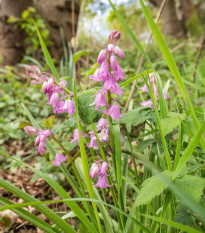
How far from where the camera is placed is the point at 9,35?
3.74 metres

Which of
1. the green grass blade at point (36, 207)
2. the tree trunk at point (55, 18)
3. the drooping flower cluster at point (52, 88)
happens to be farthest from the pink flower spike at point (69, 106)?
the tree trunk at point (55, 18)

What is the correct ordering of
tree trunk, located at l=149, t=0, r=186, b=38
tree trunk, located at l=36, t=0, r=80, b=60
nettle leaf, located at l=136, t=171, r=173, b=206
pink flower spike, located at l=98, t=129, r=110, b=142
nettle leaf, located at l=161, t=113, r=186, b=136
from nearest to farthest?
nettle leaf, located at l=136, t=171, r=173, b=206 < nettle leaf, located at l=161, t=113, r=186, b=136 < pink flower spike, located at l=98, t=129, r=110, b=142 < tree trunk, located at l=36, t=0, r=80, b=60 < tree trunk, located at l=149, t=0, r=186, b=38

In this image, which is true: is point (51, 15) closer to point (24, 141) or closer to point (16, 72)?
point (16, 72)

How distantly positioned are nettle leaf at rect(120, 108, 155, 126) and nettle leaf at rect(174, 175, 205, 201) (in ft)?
0.83

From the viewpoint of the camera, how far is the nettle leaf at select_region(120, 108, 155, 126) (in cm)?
73

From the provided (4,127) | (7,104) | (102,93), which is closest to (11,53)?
(7,104)

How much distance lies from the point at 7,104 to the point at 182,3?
7.83m

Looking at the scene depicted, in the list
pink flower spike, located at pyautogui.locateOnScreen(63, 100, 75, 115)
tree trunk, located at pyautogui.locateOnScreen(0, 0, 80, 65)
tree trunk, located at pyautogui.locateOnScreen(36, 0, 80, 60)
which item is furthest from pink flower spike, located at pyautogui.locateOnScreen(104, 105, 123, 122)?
tree trunk, located at pyautogui.locateOnScreen(36, 0, 80, 60)

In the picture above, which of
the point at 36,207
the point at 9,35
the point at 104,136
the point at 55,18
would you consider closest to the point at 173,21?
the point at 55,18

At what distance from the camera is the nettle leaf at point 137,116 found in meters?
0.73

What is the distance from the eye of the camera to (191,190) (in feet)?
1.55

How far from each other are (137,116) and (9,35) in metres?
3.67

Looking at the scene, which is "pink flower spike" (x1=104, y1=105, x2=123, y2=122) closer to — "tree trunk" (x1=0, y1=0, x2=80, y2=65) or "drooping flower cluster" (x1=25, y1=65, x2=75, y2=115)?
"drooping flower cluster" (x1=25, y1=65, x2=75, y2=115)

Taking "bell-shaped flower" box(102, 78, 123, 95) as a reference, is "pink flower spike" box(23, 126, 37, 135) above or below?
below
